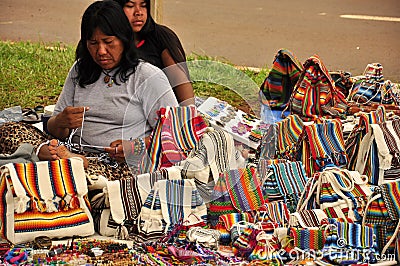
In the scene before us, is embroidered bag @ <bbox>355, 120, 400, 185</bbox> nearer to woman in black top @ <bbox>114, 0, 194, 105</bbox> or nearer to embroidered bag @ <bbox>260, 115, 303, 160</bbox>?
embroidered bag @ <bbox>260, 115, 303, 160</bbox>

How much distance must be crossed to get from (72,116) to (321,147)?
3.87 ft

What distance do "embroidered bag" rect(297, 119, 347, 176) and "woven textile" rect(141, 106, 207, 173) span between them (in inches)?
20.2

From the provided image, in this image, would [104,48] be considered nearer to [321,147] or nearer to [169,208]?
[169,208]

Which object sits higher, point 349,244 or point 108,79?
point 108,79

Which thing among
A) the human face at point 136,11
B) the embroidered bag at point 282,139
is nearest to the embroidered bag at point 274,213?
the embroidered bag at point 282,139

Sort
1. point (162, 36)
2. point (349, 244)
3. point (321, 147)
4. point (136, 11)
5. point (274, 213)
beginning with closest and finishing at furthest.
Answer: point (349, 244) < point (274, 213) < point (321, 147) < point (136, 11) < point (162, 36)

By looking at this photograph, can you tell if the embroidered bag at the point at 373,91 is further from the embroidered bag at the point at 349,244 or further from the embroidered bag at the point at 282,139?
the embroidered bag at the point at 349,244

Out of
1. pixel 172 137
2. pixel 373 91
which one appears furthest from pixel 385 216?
pixel 373 91

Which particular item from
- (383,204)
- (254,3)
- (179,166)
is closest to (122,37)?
(179,166)

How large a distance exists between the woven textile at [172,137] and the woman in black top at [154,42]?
0.47m

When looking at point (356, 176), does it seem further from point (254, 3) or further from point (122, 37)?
point (254, 3)

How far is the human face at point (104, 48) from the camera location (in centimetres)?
314

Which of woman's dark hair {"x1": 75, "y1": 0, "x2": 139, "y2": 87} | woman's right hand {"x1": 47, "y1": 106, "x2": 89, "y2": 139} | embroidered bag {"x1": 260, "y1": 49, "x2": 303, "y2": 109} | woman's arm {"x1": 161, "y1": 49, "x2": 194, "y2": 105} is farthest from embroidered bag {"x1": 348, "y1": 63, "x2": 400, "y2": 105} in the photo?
woman's right hand {"x1": 47, "y1": 106, "x2": 89, "y2": 139}

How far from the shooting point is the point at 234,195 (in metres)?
2.89
